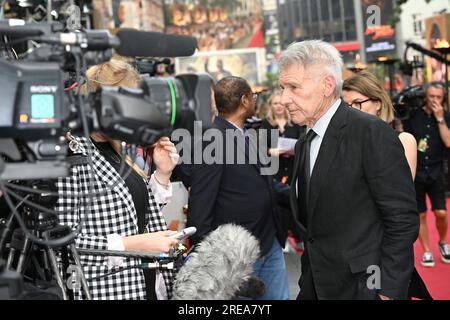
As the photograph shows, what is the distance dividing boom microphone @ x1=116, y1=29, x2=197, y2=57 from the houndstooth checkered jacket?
531 millimetres

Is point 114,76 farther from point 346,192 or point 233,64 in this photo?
point 233,64

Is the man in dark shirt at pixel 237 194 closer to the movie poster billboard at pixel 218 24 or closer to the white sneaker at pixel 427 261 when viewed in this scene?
the white sneaker at pixel 427 261

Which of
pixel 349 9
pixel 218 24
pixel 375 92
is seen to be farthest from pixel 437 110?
pixel 349 9

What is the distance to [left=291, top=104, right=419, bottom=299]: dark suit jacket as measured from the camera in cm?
246

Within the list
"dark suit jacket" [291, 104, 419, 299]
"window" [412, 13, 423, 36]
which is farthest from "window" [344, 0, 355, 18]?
"dark suit jacket" [291, 104, 419, 299]

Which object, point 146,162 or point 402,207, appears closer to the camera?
point 402,207

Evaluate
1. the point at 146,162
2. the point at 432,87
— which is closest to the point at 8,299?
the point at 146,162

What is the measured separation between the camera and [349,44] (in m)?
58.2

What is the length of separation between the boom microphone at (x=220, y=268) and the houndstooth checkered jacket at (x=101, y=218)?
37 centimetres

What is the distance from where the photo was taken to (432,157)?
6.63 metres

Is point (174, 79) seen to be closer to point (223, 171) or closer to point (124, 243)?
point (124, 243)

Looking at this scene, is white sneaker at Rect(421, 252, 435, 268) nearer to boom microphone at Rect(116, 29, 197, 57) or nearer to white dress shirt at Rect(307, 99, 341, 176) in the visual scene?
white dress shirt at Rect(307, 99, 341, 176)

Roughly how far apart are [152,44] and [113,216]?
728 millimetres

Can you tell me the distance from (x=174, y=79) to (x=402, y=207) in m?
1.05
